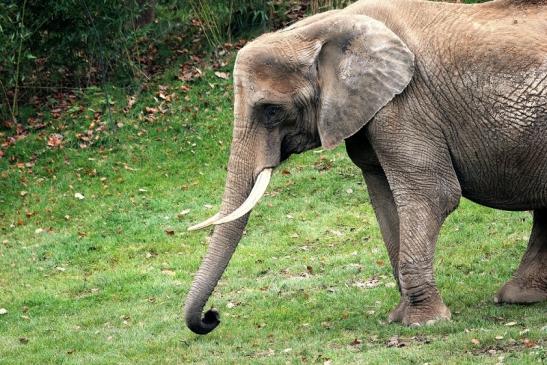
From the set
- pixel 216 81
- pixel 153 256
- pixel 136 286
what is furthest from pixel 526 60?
pixel 216 81

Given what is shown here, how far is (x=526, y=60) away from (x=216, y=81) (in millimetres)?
11655

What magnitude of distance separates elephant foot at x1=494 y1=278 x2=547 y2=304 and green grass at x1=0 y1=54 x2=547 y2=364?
0.12 meters

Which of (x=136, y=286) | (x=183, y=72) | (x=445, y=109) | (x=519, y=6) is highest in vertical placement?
(x=519, y=6)

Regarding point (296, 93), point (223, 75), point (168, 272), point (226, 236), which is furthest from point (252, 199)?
point (223, 75)

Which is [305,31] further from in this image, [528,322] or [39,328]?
[39,328]

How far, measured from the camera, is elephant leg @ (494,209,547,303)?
11.6 m

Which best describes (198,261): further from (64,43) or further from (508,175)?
(64,43)

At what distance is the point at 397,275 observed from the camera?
11594 mm

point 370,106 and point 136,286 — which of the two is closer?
point 370,106

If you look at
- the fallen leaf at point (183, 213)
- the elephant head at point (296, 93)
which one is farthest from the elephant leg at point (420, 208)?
the fallen leaf at point (183, 213)

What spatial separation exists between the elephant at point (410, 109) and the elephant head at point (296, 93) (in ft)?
0.04

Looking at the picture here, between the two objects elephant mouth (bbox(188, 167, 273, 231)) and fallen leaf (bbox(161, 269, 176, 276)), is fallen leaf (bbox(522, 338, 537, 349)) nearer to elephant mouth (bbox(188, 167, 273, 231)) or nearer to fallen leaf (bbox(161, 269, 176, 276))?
elephant mouth (bbox(188, 167, 273, 231))

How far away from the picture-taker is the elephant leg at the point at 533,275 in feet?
38.0

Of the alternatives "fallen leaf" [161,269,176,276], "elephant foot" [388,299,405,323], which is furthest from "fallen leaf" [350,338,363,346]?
"fallen leaf" [161,269,176,276]
